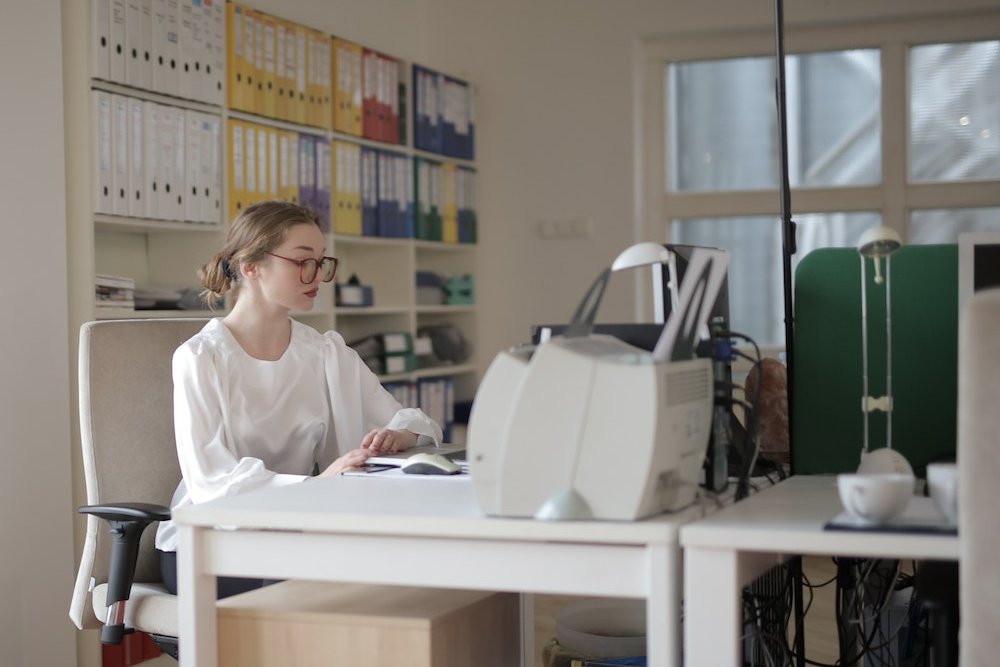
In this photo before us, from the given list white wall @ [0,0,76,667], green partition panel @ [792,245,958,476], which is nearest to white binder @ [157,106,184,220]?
white wall @ [0,0,76,667]

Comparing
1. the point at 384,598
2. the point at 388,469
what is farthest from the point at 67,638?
the point at 384,598

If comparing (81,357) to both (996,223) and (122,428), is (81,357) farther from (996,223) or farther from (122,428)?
(996,223)

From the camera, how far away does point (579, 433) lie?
58.7 inches

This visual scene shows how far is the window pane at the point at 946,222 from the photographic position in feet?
17.0

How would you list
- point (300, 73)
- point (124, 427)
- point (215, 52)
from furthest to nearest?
point (300, 73) → point (215, 52) → point (124, 427)

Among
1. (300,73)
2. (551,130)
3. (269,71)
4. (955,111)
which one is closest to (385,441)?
(269,71)

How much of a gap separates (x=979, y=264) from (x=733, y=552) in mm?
762

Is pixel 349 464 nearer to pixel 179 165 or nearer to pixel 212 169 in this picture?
pixel 179 165

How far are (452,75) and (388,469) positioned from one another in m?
3.72

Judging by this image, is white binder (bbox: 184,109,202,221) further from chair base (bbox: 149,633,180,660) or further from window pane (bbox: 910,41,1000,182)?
window pane (bbox: 910,41,1000,182)

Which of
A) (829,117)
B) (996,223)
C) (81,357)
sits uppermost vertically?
(829,117)

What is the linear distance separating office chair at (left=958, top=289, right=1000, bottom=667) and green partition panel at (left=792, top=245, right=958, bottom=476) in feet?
2.65

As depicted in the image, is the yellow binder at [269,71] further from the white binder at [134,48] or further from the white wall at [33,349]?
the white wall at [33,349]

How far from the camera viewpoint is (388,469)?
6.95 feet
